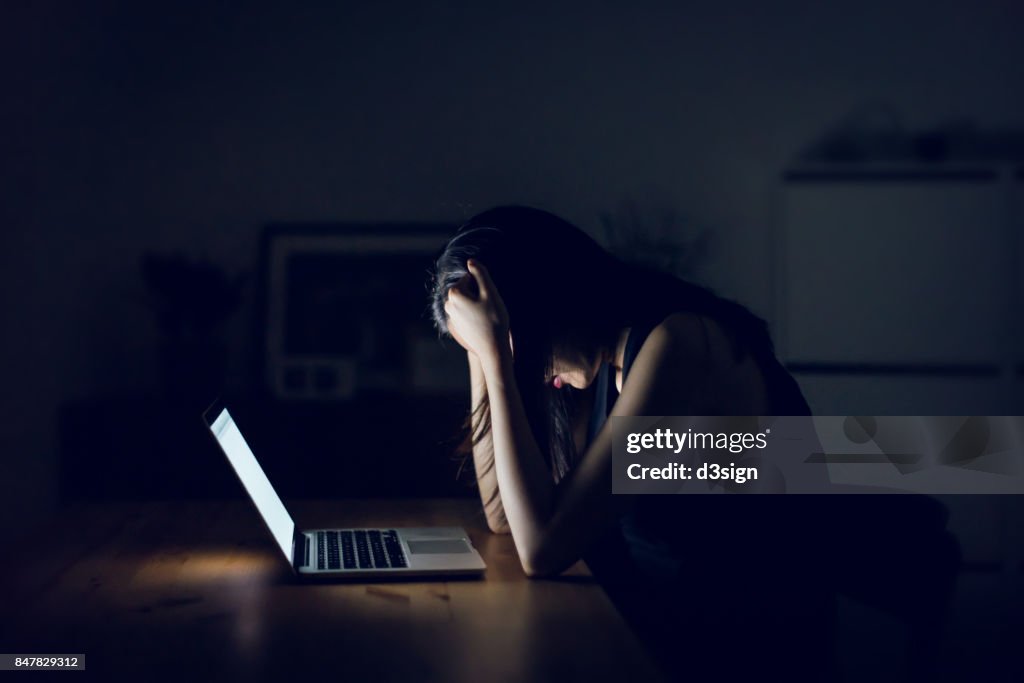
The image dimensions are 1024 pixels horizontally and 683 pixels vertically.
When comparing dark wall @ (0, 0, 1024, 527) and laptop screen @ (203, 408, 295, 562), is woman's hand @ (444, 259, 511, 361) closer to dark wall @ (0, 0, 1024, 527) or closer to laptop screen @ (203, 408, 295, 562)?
laptop screen @ (203, 408, 295, 562)

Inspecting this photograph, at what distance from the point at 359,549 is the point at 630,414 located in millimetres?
449

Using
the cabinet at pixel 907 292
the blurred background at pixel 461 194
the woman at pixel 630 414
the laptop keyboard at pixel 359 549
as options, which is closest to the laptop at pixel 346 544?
the laptop keyboard at pixel 359 549

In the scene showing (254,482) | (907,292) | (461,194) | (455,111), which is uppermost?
(455,111)

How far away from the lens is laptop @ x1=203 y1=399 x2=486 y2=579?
116 centimetres

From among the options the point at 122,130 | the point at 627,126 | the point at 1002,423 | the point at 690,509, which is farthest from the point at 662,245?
the point at 122,130

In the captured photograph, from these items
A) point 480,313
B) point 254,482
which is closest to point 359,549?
point 254,482

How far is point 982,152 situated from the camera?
2.70 meters

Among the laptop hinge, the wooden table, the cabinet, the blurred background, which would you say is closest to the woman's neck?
the wooden table

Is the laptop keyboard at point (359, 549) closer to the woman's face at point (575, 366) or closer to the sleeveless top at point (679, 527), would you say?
the sleeveless top at point (679, 527)

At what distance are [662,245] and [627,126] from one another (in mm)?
373

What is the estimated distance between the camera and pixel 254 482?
1295 millimetres

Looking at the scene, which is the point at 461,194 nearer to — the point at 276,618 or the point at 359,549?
the point at 359,549

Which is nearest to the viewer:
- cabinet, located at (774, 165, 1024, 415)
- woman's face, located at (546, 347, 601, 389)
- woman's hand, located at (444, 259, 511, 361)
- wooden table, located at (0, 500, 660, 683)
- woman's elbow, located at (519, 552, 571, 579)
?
wooden table, located at (0, 500, 660, 683)

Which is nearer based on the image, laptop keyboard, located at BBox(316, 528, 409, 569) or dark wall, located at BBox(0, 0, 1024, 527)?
laptop keyboard, located at BBox(316, 528, 409, 569)
